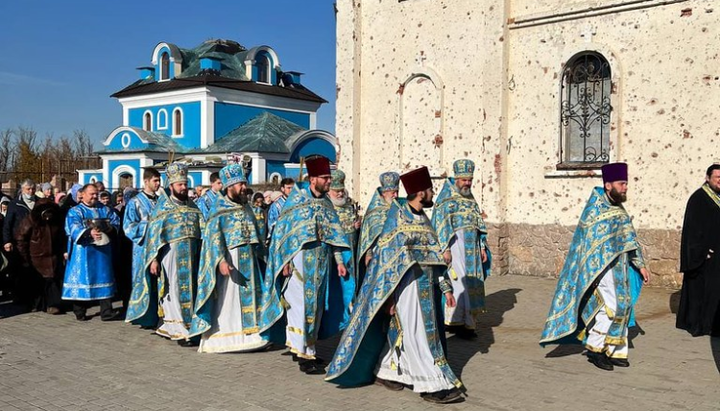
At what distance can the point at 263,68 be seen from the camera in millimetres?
43812

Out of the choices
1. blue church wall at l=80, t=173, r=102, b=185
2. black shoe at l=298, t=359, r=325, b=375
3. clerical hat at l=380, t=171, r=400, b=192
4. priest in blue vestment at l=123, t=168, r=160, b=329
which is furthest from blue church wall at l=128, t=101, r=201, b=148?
black shoe at l=298, t=359, r=325, b=375

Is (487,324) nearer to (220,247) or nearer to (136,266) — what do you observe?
(220,247)

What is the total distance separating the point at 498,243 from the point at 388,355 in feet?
26.0

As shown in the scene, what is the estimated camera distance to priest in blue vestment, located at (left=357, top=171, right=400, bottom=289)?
27.5 feet

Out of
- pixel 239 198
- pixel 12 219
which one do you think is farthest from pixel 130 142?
pixel 239 198

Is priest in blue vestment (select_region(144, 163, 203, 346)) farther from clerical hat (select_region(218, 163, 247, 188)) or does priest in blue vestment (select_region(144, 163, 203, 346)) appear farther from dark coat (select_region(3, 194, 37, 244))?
dark coat (select_region(3, 194, 37, 244))

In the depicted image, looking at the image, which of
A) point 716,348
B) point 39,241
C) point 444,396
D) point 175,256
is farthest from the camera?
point 39,241

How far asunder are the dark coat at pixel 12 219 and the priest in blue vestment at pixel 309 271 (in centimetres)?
527

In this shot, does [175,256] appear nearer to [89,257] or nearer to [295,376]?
[89,257]

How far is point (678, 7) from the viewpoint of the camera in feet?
38.9

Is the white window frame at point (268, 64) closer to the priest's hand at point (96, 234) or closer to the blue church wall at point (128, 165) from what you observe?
the blue church wall at point (128, 165)

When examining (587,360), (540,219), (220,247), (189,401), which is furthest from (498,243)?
(189,401)

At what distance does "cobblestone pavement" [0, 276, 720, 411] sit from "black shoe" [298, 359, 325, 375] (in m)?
0.10

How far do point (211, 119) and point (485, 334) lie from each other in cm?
3135
